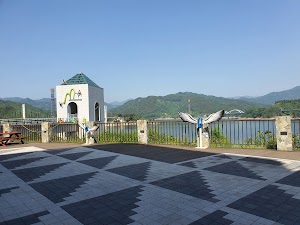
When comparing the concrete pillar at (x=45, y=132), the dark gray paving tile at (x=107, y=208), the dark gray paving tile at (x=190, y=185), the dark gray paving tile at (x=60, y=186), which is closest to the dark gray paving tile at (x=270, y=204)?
the dark gray paving tile at (x=190, y=185)

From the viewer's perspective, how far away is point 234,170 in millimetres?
6652

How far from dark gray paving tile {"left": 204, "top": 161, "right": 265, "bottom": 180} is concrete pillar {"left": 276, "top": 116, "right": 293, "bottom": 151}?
300 cm

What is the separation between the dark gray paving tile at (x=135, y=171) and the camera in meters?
6.38

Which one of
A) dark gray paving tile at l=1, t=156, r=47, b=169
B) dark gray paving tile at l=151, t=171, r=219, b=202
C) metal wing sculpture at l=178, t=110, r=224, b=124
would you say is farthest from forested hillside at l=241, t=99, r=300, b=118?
dark gray paving tile at l=1, t=156, r=47, b=169

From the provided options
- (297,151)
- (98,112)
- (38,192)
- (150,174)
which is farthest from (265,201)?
(98,112)

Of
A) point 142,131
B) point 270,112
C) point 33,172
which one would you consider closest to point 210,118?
point 142,131

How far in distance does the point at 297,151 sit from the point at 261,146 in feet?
5.20

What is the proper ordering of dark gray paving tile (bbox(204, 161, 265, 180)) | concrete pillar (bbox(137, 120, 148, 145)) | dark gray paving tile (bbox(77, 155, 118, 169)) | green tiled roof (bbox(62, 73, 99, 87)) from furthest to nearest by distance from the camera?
green tiled roof (bbox(62, 73, 99, 87))
concrete pillar (bbox(137, 120, 148, 145))
dark gray paving tile (bbox(77, 155, 118, 169))
dark gray paving tile (bbox(204, 161, 265, 180))

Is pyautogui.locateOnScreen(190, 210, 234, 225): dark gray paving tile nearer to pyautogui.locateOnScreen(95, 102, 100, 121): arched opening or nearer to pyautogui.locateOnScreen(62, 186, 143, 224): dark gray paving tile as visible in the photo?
pyautogui.locateOnScreen(62, 186, 143, 224): dark gray paving tile

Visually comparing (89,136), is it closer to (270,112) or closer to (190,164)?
(190,164)

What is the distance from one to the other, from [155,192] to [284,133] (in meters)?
6.76

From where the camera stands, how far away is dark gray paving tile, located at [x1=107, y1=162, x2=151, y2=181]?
6.38 meters

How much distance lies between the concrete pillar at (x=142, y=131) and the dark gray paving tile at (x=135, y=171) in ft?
16.4

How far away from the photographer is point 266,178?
5.73m
